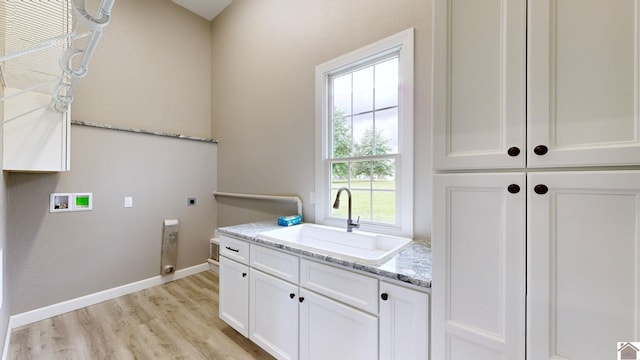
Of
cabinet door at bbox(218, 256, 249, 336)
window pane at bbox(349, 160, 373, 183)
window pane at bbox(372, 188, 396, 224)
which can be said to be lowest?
cabinet door at bbox(218, 256, 249, 336)

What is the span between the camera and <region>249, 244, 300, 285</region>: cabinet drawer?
1610mm

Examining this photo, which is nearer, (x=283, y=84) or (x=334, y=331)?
(x=334, y=331)

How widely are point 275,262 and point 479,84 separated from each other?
150 centimetres

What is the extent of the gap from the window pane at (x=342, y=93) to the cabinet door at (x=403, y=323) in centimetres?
160

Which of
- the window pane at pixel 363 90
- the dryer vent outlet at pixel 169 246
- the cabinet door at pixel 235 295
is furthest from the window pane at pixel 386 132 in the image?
the dryer vent outlet at pixel 169 246

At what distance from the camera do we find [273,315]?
68.1 inches

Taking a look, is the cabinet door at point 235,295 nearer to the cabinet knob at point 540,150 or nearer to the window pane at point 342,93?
the window pane at point 342,93

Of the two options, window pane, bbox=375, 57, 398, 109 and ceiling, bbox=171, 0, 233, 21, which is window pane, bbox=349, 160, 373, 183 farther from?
ceiling, bbox=171, 0, 233, 21

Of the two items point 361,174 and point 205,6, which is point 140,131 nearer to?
point 205,6

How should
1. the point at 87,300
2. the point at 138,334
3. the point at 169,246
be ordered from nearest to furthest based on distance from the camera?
the point at 138,334
the point at 87,300
the point at 169,246

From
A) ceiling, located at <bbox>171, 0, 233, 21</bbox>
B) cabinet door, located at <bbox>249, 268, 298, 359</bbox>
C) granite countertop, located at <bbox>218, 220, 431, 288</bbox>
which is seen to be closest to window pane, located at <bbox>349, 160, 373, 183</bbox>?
granite countertop, located at <bbox>218, 220, 431, 288</bbox>

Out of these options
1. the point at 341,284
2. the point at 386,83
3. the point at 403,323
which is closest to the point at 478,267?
the point at 403,323

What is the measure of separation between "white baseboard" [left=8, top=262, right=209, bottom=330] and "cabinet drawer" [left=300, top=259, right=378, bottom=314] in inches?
92.0

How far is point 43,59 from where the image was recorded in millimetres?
1651
